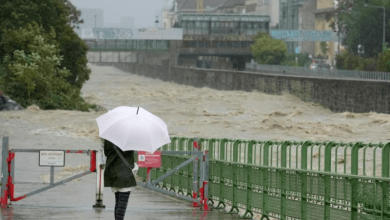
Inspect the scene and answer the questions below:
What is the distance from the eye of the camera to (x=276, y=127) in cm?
5019

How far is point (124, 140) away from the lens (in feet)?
30.1

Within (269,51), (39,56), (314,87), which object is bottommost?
(314,87)

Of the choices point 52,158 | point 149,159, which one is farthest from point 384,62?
point 52,158

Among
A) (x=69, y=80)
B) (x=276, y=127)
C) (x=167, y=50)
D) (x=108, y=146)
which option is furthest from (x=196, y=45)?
(x=108, y=146)

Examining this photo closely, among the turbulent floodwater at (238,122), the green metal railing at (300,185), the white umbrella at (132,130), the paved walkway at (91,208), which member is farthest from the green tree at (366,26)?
the white umbrella at (132,130)

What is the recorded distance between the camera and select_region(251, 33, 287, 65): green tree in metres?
138

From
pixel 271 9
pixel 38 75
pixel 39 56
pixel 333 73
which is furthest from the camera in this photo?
pixel 271 9

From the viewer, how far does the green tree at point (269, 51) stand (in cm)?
13838

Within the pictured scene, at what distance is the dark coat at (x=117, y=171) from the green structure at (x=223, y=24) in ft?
476

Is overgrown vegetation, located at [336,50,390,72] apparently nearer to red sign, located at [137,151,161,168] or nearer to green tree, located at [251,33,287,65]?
green tree, located at [251,33,287,65]

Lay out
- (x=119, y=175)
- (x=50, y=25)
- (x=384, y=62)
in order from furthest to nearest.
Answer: (x=384, y=62)
(x=50, y=25)
(x=119, y=175)

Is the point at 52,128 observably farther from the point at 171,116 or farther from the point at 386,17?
the point at 386,17

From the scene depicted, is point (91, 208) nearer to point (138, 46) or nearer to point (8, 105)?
point (8, 105)

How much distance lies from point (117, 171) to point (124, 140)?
378 mm
